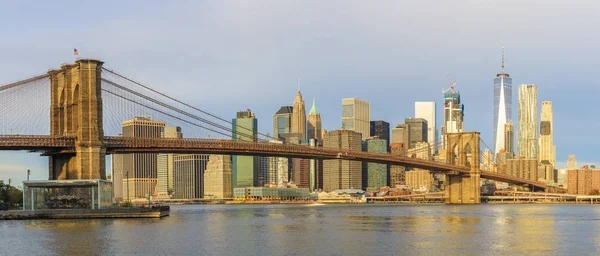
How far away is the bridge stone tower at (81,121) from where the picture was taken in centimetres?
7044

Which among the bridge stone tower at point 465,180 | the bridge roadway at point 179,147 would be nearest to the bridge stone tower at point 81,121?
the bridge roadway at point 179,147

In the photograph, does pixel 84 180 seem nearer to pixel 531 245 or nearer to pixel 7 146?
pixel 7 146

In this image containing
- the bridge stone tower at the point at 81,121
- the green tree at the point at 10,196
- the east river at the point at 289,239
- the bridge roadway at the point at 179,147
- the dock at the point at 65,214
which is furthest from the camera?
the green tree at the point at 10,196

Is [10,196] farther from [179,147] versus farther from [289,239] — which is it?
[289,239]

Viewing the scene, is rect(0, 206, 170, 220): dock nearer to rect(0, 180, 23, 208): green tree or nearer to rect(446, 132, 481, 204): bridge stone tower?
rect(0, 180, 23, 208): green tree

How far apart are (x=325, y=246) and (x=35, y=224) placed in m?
27.3

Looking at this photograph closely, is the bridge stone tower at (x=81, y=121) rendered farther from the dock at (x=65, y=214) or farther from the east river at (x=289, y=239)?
the east river at (x=289, y=239)

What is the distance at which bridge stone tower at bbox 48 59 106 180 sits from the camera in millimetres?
70438

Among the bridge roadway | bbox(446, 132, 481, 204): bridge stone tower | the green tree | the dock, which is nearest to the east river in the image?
the dock

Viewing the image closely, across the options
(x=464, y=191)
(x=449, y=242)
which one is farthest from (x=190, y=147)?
(x=464, y=191)

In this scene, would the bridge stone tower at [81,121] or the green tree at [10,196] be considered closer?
the bridge stone tower at [81,121]

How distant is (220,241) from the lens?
157 feet

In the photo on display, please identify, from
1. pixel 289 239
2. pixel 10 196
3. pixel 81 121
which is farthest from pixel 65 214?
pixel 10 196

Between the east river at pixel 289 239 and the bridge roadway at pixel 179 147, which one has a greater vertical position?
the bridge roadway at pixel 179 147
